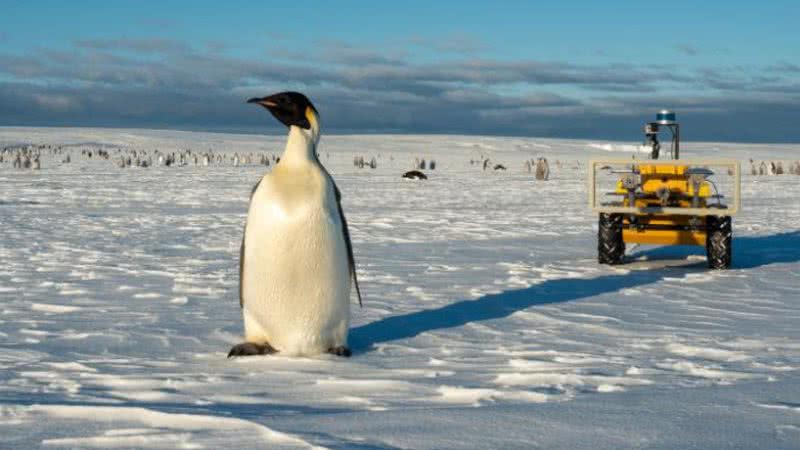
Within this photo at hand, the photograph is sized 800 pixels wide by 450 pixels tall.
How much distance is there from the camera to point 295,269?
211 inches

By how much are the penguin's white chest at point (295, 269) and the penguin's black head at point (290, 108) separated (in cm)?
28

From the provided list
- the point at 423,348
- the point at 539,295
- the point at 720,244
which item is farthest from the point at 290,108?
the point at 720,244

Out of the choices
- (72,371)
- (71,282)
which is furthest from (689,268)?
(72,371)

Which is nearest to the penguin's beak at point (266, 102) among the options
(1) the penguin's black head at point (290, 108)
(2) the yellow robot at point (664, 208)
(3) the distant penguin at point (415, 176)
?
(1) the penguin's black head at point (290, 108)

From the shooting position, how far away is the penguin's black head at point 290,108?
5.25 meters

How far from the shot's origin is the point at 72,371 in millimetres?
5016

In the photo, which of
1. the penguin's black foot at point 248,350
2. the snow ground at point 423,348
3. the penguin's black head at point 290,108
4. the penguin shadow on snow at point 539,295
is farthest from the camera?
the penguin shadow on snow at point 539,295

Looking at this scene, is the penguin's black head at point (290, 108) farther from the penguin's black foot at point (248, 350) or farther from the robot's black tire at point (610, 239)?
the robot's black tire at point (610, 239)

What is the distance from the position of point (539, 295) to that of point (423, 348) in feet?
7.89

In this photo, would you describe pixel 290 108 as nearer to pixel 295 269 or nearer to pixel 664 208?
pixel 295 269

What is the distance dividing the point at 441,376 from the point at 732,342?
6.36 feet

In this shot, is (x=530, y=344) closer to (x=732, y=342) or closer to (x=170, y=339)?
(x=732, y=342)

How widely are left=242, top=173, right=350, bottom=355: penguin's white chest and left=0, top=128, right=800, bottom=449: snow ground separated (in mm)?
187

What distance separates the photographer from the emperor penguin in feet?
17.3
